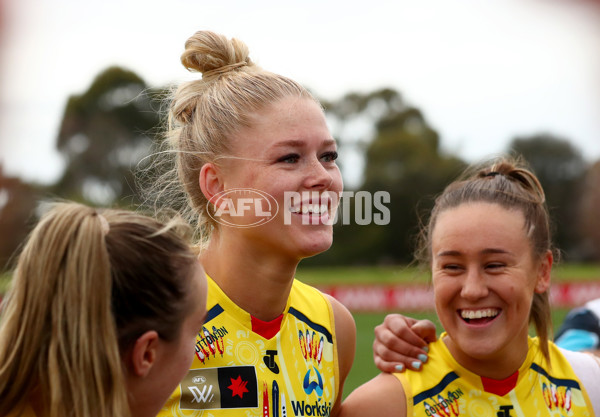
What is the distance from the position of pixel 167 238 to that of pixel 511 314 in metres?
1.49

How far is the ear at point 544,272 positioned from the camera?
10.4 ft

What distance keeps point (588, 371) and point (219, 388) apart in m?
1.59

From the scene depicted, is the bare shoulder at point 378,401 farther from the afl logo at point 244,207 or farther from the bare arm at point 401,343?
the afl logo at point 244,207

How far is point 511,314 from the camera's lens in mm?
2992

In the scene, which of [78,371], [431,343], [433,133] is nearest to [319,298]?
[431,343]

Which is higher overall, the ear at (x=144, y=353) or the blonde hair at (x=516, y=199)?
the blonde hair at (x=516, y=199)

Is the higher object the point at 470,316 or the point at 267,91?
the point at 267,91

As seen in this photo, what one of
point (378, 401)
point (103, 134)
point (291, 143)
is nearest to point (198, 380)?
point (378, 401)

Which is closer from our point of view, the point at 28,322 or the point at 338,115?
the point at 28,322

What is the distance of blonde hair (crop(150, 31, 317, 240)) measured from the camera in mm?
3000

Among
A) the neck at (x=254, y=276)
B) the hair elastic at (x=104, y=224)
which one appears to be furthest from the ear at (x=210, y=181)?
the hair elastic at (x=104, y=224)

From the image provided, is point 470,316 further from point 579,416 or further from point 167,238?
point 167,238

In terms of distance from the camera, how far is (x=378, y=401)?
9.65 ft

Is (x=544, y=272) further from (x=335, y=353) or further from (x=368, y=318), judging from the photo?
(x=368, y=318)
